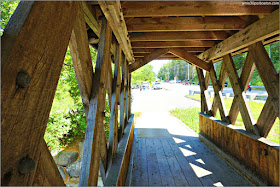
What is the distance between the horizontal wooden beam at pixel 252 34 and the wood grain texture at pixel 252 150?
5.60ft

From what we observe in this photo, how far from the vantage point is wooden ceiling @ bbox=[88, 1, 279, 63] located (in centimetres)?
227

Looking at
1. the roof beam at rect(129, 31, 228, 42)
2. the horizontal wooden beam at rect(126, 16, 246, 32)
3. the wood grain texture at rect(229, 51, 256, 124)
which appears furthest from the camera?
the roof beam at rect(129, 31, 228, 42)

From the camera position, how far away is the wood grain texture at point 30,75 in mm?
476

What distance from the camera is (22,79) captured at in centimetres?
51

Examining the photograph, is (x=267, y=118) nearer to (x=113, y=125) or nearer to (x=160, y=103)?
(x=113, y=125)

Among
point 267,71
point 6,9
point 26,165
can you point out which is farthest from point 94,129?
point 6,9

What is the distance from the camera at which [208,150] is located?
463 centimetres

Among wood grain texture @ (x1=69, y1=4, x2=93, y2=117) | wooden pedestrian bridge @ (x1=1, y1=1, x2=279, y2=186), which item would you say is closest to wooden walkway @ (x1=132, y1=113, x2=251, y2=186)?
wooden pedestrian bridge @ (x1=1, y1=1, x2=279, y2=186)

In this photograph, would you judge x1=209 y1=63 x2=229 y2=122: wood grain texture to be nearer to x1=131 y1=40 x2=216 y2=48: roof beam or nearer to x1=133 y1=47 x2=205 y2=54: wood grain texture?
x1=133 y1=47 x2=205 y2=54: wood grain texture

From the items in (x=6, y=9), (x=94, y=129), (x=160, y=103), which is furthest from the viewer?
(x=160, y=103)

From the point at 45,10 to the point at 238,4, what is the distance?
2587mm

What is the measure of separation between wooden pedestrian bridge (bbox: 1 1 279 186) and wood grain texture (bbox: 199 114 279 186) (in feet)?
0.06

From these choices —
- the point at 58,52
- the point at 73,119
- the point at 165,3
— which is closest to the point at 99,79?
the point at 58,52

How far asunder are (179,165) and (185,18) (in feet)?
10.2
